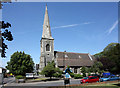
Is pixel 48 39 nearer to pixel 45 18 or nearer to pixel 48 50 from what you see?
pixel 48 50

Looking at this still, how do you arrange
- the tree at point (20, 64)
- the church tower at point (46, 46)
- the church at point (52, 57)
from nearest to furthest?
the tree at point (20, 64) < the church at point (52, 57) < the church tower at point (46, 46)

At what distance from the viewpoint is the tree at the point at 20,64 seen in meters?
33.3

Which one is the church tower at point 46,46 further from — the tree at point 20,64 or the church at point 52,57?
the tree at point 20,64

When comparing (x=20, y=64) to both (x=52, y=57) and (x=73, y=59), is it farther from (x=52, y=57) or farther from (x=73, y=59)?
(x=73, y=59)

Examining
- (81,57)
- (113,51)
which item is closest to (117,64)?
(113,51)

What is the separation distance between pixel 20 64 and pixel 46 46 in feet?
65.8

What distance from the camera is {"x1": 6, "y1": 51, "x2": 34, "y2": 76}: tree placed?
33.3 meters

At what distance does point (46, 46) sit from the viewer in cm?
5309

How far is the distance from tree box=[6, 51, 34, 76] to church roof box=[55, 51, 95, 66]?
56.2ft

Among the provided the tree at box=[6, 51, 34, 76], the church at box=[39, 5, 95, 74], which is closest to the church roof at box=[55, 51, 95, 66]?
the church at box=[39, 5, 95, 74]

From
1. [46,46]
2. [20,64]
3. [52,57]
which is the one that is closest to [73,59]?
[52,57]

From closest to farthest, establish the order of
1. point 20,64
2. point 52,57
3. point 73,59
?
point 20,64, point 52,57, point 73,59

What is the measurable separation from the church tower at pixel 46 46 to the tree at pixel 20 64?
14993mm

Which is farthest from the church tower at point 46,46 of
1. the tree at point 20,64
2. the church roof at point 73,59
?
the tree at point 20,64
